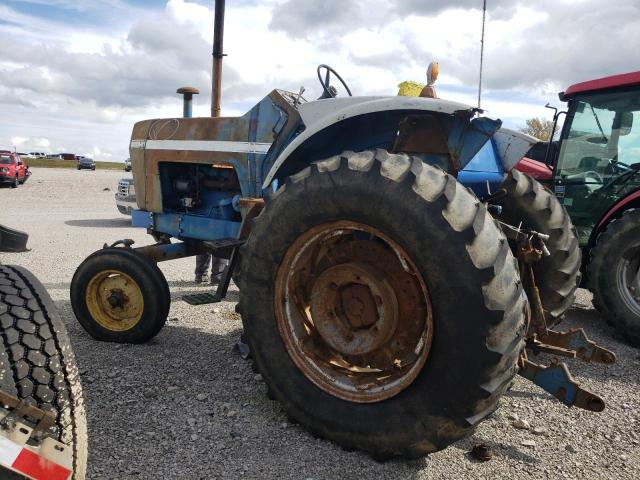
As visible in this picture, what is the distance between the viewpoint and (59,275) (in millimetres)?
6523

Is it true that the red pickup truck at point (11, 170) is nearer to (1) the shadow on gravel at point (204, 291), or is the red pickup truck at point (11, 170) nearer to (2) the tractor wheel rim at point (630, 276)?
(1) the shadow on gravel at point (204, 291)

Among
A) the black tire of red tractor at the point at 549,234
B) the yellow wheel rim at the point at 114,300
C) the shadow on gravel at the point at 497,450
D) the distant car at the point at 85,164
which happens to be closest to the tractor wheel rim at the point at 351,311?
the shadow on gravel at the point at 497,450

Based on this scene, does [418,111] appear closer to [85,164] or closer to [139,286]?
[139,286]

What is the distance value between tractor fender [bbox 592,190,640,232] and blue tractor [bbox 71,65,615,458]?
1637 mm

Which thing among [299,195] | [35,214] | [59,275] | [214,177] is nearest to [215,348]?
[214,177]

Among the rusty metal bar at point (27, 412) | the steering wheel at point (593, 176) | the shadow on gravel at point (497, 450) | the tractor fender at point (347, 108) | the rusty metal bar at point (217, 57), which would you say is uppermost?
the rusty metal bar at point (217, 57)

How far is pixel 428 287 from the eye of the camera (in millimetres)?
2256

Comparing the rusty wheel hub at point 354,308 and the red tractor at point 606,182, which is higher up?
the red tractor at point 606,182

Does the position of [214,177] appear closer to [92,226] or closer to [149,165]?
[149,165]

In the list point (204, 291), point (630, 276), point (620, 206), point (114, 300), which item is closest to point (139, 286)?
point (114, 300)

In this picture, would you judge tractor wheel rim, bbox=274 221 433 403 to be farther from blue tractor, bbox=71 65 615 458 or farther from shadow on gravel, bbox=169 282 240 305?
shadow on gravel, bbox=169 282 240 305

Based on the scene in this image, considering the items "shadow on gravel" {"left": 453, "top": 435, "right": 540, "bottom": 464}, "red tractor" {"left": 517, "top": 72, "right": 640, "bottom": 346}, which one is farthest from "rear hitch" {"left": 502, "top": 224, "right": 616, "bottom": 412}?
"red tractor" {"left": 517, "top": 72, "right": 640, "bottom": 346}

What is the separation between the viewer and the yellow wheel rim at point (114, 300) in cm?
399

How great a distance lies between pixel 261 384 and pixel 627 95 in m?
4.71
